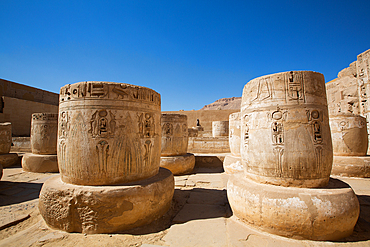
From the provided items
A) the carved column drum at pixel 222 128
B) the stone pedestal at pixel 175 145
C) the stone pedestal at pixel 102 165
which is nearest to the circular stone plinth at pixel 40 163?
the stone pedestal at pixel 175 145

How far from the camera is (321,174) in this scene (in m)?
2.21

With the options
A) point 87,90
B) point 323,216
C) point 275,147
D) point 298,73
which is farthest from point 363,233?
point 87,90

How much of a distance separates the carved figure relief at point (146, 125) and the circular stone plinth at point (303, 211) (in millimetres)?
1514

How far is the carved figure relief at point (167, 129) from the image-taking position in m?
5.40

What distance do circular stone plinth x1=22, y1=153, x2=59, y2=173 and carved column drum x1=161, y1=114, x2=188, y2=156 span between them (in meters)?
3.31

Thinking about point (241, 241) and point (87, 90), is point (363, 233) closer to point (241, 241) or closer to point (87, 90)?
point (241, 241)

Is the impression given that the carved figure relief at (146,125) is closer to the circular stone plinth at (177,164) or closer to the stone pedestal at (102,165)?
the stone pedestal at (102,165)

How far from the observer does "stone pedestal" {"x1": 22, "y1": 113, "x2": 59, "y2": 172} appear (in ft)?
18.0

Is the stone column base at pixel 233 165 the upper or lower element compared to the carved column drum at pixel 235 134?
lower

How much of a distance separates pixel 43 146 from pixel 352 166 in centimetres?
851

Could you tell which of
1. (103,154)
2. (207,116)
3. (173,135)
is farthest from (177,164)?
(207,116)

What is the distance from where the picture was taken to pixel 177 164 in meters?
5.13

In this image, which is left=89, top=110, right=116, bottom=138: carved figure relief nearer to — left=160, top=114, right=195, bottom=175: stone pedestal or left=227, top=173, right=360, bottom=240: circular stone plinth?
left=227, top=173, right=360, bottom=240: circular stone plinth

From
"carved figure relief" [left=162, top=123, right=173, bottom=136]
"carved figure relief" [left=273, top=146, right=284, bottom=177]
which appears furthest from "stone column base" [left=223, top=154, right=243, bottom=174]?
"carved figure relief" [left=273, top=146, right=284, bottom=177]
